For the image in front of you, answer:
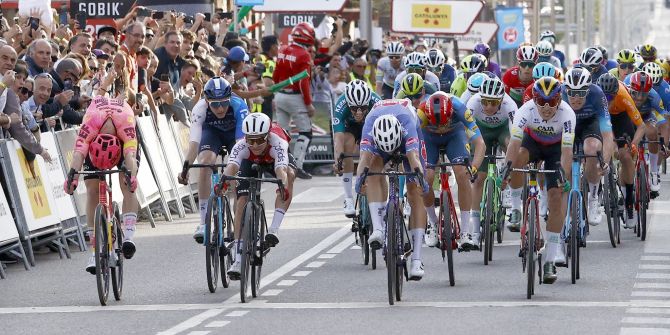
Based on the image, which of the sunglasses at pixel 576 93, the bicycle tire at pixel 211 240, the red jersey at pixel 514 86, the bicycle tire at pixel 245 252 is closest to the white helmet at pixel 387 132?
the bicycle tire at pixel 245 252

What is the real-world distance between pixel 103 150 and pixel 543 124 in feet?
11.5

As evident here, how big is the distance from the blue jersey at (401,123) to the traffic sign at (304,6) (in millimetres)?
20228

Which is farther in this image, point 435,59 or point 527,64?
point 435,59

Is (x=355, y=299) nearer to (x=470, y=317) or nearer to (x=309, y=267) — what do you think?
(x=470, y=317)

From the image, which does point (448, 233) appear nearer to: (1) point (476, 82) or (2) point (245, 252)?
(2) point (245, 252)

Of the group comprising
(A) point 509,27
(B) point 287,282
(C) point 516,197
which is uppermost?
(C) point 516,197

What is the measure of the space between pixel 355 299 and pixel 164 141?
8.32m

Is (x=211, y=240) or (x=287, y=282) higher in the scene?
(x=211, y=240)

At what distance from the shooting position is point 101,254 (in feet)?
43.1

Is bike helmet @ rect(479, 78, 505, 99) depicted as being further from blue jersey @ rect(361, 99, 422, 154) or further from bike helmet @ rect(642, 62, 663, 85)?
bike helmet @ rect(642, 62, 663, 85)

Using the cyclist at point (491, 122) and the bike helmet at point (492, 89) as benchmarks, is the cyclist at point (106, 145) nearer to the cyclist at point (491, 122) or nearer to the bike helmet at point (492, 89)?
the bike helmet at point (492, 89)

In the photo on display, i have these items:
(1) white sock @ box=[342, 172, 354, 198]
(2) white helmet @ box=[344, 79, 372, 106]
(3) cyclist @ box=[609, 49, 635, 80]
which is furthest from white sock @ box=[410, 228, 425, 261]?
(3) cyclist @ box=[609, 49, 635, 80]

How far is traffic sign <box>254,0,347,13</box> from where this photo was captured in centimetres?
3419

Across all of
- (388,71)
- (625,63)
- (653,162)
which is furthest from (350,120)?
(388,71)
